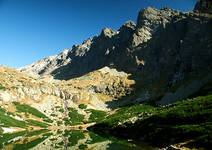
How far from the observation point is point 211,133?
77.6 metres

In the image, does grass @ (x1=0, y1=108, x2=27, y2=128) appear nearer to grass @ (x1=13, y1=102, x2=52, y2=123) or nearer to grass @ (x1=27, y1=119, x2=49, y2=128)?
grass @ (x1=27, y1=119, x2=49, y2=128)

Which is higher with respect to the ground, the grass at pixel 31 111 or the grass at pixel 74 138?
the grass at pixel 31 111

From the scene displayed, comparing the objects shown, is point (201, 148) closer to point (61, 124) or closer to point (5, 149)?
point (5, 149)

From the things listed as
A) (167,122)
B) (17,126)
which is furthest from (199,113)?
(17,126)

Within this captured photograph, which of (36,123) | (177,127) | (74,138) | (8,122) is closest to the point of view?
(177,127)

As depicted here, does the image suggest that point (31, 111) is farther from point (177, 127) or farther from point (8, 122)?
point (177, 127)

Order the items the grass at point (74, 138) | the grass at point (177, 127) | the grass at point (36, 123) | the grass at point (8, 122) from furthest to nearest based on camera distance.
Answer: the grass at point (36, 123), the grass at point (8, 122), the grass at point (74, 138), the grass at point (177, 127)

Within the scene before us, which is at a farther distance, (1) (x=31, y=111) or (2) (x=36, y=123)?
(1) (x=31, y=111)

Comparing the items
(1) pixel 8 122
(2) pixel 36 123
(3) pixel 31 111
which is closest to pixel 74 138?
(1) pixel 8 122

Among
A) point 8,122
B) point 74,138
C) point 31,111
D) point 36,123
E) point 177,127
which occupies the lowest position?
point 177,127

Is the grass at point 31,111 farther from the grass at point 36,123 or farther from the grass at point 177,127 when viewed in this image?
the grass at point 177,127

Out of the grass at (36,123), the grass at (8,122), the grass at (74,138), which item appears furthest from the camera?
the grass at (36,123)

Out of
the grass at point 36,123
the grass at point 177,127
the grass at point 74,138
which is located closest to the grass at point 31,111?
the grass at point 36,123

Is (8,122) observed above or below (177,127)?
above
